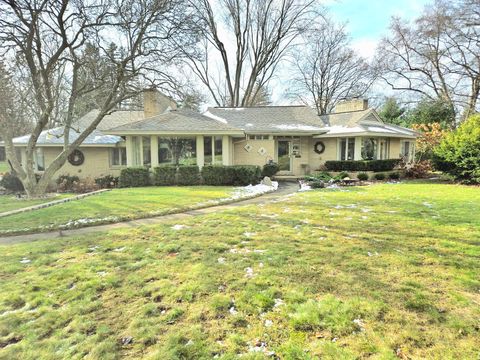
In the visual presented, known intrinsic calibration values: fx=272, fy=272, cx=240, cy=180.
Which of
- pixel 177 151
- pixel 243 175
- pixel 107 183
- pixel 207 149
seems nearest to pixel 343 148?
pixel 243 175

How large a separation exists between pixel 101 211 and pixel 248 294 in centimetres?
605

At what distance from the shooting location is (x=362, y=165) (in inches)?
628

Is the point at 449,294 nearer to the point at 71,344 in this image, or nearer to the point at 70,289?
the point at 71,344

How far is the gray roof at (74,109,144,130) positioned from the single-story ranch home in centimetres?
7

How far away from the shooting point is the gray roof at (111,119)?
18747mm

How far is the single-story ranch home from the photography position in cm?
1434

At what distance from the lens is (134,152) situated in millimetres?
14664

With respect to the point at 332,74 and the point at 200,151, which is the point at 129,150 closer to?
the point at 200,151

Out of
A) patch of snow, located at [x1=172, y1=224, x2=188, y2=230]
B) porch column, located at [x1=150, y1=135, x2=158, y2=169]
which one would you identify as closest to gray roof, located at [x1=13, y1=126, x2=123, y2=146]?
porch column, located at [x1=150, y1=135, x2=158, y2=169]

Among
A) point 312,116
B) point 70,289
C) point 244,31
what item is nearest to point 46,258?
point 70,289

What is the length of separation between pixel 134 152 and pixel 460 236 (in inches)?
549

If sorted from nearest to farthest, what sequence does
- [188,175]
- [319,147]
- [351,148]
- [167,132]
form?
[188,175]
[167,132]
[351,148]
[319,147]

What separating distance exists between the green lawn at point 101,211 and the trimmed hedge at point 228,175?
3.00m

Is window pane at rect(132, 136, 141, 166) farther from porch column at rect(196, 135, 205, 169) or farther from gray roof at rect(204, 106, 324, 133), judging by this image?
gray roof at rect(204, 106, 324, 133)
